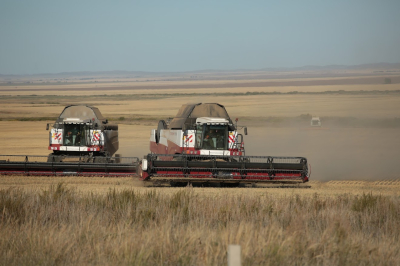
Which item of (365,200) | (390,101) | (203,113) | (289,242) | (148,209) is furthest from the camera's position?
(390,101)

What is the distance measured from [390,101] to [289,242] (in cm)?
6378

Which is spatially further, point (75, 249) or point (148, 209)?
A: point (148, 209)

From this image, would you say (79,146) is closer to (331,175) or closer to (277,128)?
(331,175)

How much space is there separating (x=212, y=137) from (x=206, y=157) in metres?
0.94

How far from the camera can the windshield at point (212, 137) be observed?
1838 centimetres

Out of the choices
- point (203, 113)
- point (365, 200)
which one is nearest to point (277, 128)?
point (203, 113)

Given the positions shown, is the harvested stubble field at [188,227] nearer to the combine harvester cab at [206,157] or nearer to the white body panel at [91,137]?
the combine harvester cab at [206,157]

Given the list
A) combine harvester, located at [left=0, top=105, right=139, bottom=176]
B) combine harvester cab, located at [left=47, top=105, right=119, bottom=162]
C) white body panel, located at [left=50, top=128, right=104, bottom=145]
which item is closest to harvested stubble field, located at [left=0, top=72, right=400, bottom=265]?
combine harvester, located at [left=0, top=105, right=139, bottom=176]

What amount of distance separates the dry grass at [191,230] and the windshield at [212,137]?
21.0 feet

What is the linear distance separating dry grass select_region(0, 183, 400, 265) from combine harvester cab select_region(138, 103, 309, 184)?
3.76m

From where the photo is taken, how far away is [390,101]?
67.7m

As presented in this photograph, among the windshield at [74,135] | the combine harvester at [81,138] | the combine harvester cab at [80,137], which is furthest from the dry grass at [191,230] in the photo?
the windshield at [74,135]

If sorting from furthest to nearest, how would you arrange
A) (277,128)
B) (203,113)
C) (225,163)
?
(277,128)
(203,113)
(225,163)

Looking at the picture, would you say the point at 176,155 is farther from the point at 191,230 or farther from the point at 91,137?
the point at 191,230
